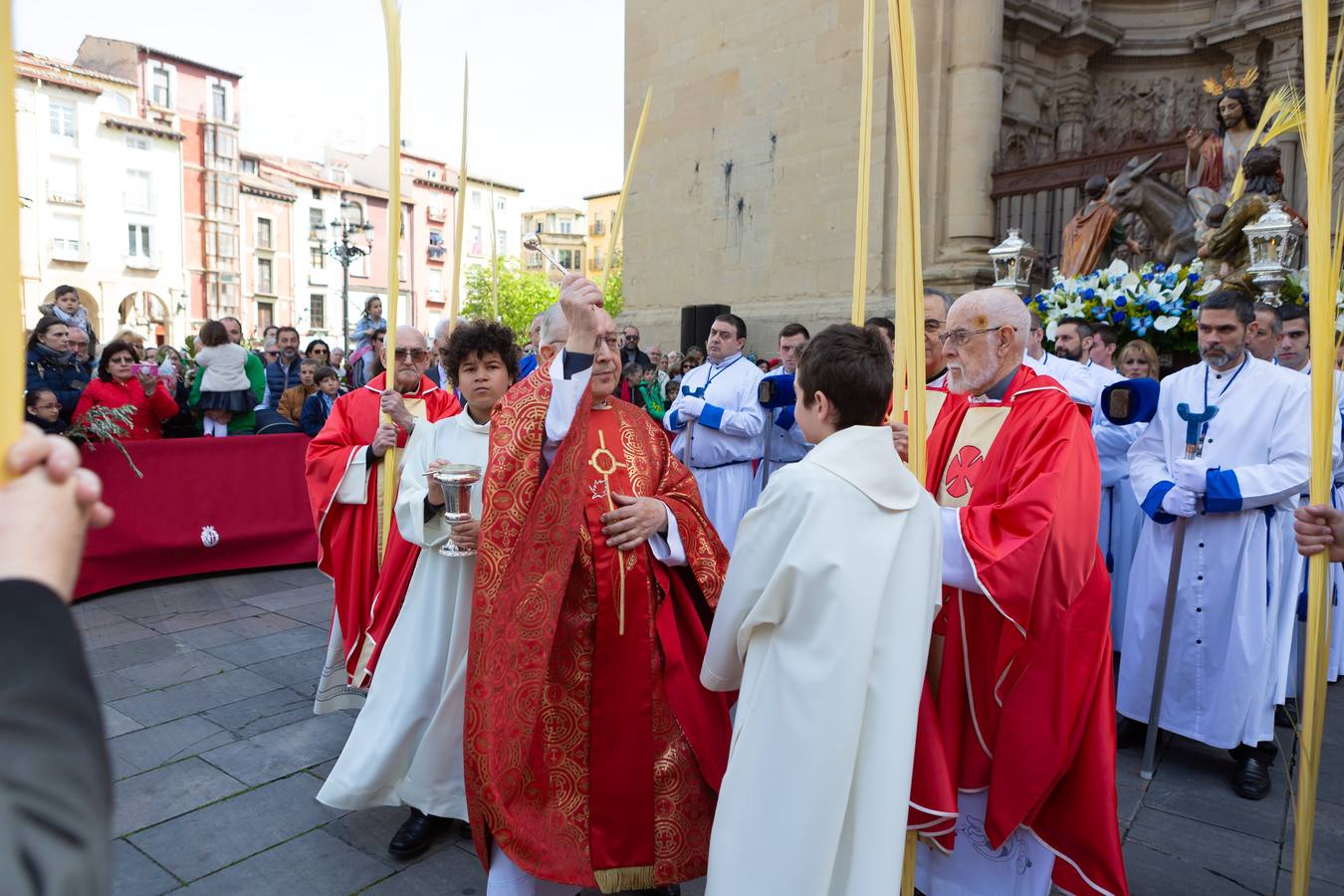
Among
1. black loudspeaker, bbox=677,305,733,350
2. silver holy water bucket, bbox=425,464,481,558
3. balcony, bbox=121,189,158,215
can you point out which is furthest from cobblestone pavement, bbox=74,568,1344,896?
balcony, bbox=121,189,158,215

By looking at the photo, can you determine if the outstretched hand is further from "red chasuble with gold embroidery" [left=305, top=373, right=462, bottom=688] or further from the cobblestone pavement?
"red chasuble with gold embroidery" [left=305, top=373, right=462, bottom=688]

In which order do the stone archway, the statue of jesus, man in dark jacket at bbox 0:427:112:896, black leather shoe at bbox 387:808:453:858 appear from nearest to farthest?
man in dark jacket at bbox 0:427:112:896 → black leather shoe at bbox 387:808:453:858 → the statue of jesus → the stone archway

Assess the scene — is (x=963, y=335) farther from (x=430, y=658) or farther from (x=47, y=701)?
(x=47, y=701)

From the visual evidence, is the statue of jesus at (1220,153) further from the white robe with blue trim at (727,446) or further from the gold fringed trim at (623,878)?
the gold fringed trim at (623,878)

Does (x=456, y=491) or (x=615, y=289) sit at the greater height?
(x=615, y=289)

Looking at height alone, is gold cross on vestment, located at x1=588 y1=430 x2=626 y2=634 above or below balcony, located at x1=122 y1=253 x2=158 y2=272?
below

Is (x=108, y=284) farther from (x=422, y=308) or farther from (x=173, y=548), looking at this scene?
(x=173, y=548)

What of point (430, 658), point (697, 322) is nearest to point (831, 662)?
point (430, 658)

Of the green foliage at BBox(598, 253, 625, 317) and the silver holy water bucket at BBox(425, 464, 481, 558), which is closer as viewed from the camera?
the silver holy water bucket at BBox(425, 464, 481, 558)

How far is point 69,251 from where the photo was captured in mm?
34500

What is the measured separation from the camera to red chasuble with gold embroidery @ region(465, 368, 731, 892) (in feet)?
8.22

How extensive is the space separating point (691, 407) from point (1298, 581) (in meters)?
3.75

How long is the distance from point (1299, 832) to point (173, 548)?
23.7ft

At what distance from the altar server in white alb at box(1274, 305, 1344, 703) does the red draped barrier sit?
6853 mm
